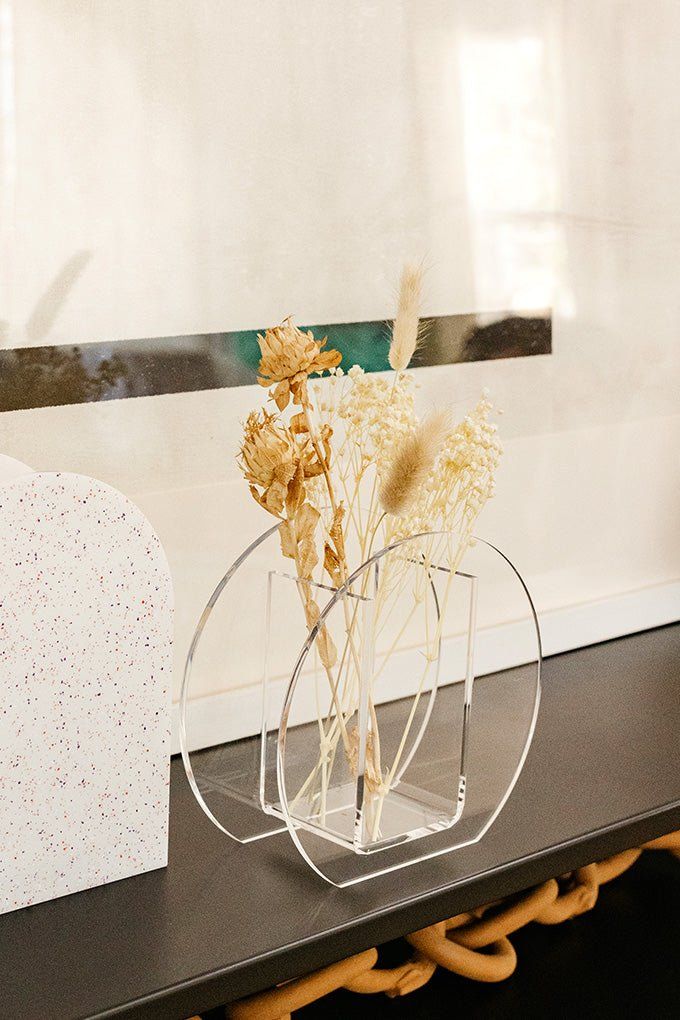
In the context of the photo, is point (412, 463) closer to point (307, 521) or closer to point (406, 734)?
point (307, 521)

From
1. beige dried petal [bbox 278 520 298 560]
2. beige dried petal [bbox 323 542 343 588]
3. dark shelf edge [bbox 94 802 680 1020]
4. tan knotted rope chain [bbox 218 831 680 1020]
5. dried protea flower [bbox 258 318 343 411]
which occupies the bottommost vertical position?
tan knotted rope chain [bbox 218 831 680 1020]

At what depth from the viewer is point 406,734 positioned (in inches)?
34.6

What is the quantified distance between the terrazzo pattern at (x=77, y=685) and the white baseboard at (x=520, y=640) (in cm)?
8

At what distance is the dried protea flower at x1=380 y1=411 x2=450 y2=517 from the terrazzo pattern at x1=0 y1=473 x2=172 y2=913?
0.54ft

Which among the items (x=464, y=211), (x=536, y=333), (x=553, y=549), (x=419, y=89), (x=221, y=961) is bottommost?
(x=221, y=961)

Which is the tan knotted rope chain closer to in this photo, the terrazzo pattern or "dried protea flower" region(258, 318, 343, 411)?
the terrazzo pattern

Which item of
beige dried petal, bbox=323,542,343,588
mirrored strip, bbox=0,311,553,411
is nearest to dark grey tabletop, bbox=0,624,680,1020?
beige dried petal, bbox=323,542,343,588

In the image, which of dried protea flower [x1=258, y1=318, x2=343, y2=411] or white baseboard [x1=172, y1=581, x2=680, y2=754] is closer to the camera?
dried protea flower [x1=258, y1=318, x2=343, y2=411]

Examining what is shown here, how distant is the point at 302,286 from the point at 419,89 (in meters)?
0.23

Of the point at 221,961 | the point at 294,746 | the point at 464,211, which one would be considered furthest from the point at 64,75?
the point at 221,961

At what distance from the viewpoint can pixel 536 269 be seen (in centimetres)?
125

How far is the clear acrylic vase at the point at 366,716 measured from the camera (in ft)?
2.74

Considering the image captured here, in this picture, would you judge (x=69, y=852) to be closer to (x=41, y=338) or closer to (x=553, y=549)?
(x=41, y=338)

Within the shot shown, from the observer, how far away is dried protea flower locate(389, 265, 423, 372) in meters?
0.81
